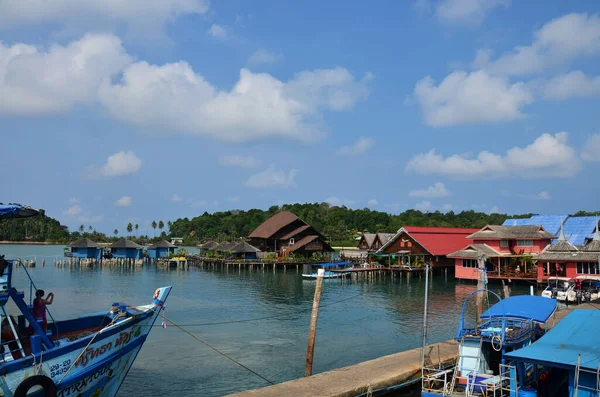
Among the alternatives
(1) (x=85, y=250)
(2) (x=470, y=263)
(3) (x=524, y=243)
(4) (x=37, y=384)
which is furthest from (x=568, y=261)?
(1) (x=85, y=250)

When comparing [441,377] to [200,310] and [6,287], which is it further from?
[200,310]

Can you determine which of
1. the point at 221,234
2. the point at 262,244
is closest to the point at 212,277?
the point at 262,244

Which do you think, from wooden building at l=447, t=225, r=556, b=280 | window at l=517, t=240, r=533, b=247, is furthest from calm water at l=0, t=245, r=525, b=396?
window at l=517, t=240, r=533, b=247

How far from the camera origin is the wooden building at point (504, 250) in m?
43.2

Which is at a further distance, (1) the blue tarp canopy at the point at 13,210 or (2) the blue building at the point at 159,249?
(2) the blue building at the point at 159,249

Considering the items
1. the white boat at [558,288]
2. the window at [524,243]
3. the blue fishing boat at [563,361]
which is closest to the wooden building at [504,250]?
the window at [524,243]

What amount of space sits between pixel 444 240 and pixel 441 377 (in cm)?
4214

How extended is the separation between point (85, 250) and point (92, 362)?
5631 centimetres

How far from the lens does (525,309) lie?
14.4 m

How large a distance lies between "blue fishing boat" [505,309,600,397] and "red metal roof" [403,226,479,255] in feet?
125

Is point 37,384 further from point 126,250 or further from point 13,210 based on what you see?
point 126,250

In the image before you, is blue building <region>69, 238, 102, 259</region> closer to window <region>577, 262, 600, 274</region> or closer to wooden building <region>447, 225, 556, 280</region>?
wooden building <region>447, 225, 556, 280</region>

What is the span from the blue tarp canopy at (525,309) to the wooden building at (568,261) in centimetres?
2431

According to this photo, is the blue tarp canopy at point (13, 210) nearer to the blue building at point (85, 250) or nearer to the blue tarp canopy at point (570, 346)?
the blue tarp canopy at point (570, 346)
